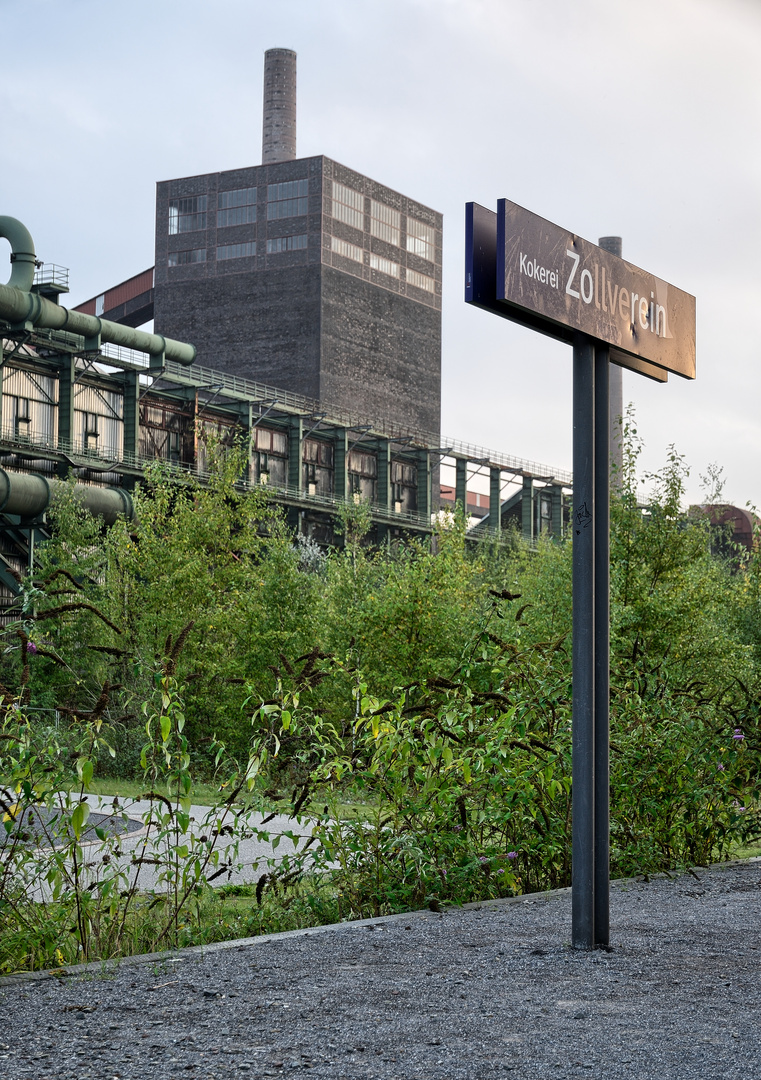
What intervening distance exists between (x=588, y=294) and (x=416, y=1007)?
324cm

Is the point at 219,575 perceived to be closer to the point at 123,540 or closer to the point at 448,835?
the point at 123,540

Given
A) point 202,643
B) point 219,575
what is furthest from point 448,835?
point 219,575

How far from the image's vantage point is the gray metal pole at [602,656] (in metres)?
5.29

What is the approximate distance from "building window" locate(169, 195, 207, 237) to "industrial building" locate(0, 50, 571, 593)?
3.6 inches

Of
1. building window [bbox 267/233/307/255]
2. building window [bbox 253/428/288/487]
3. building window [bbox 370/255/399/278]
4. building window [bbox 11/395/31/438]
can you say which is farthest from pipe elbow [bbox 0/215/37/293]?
building window [bbox 370/255/399/278]

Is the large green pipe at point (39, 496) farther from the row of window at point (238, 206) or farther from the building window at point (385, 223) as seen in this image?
the building window at point (385, 223)

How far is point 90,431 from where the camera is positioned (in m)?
48.0

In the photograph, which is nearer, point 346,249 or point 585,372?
point 585,372

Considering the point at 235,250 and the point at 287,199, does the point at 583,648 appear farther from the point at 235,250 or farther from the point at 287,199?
the point at 235,250

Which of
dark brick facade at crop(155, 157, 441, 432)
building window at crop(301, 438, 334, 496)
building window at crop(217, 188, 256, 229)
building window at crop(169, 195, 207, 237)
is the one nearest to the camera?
building window at crop(301, 438, 334, 496)

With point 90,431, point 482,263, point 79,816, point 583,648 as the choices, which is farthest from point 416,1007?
point 90,431

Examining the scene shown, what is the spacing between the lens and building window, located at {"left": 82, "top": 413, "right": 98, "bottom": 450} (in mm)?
47750

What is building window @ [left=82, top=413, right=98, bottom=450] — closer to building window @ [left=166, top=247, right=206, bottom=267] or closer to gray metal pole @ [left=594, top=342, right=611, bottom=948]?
building window @ [left=166, top=247, right=206, bottom=267]

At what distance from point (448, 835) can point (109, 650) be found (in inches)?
84.4
